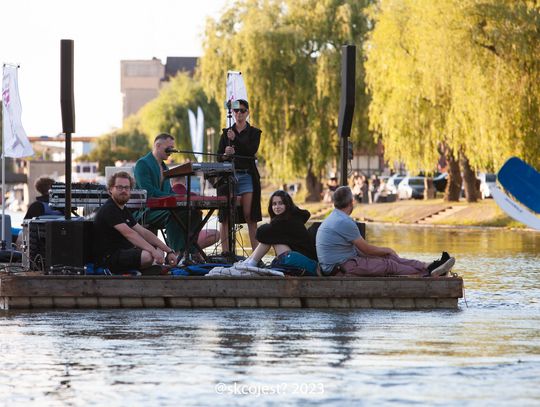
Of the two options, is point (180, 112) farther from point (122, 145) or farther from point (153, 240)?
point (153, 240)

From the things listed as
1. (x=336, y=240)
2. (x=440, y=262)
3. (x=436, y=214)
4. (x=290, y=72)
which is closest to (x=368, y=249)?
(x=336, y=240)

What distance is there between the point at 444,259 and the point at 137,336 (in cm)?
446

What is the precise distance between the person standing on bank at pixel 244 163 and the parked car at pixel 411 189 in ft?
190

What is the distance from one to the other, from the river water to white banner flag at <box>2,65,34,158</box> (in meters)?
10.9

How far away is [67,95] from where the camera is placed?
1636cm

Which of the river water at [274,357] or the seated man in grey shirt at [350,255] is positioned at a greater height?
the seated man in grey shirt at [350,255]

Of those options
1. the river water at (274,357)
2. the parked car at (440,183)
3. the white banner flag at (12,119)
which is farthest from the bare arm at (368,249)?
the parked car at (440,183)

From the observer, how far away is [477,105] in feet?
137

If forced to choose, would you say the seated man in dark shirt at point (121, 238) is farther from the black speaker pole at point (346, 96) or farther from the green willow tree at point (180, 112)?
the green willow tree at point (180, 112)

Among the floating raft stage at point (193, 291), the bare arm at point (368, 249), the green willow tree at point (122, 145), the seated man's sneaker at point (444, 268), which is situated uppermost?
the green willow tree at point (122, 145)

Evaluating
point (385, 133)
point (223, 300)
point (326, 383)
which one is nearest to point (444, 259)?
point (223, 300)

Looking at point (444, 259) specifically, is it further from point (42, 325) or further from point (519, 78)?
point (519, 78)

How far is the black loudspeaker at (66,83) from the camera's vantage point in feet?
53.5

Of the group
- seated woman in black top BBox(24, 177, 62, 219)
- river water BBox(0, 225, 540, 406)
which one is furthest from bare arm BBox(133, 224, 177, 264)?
seated woman in black top BBox(24, 177, 62, 219)
